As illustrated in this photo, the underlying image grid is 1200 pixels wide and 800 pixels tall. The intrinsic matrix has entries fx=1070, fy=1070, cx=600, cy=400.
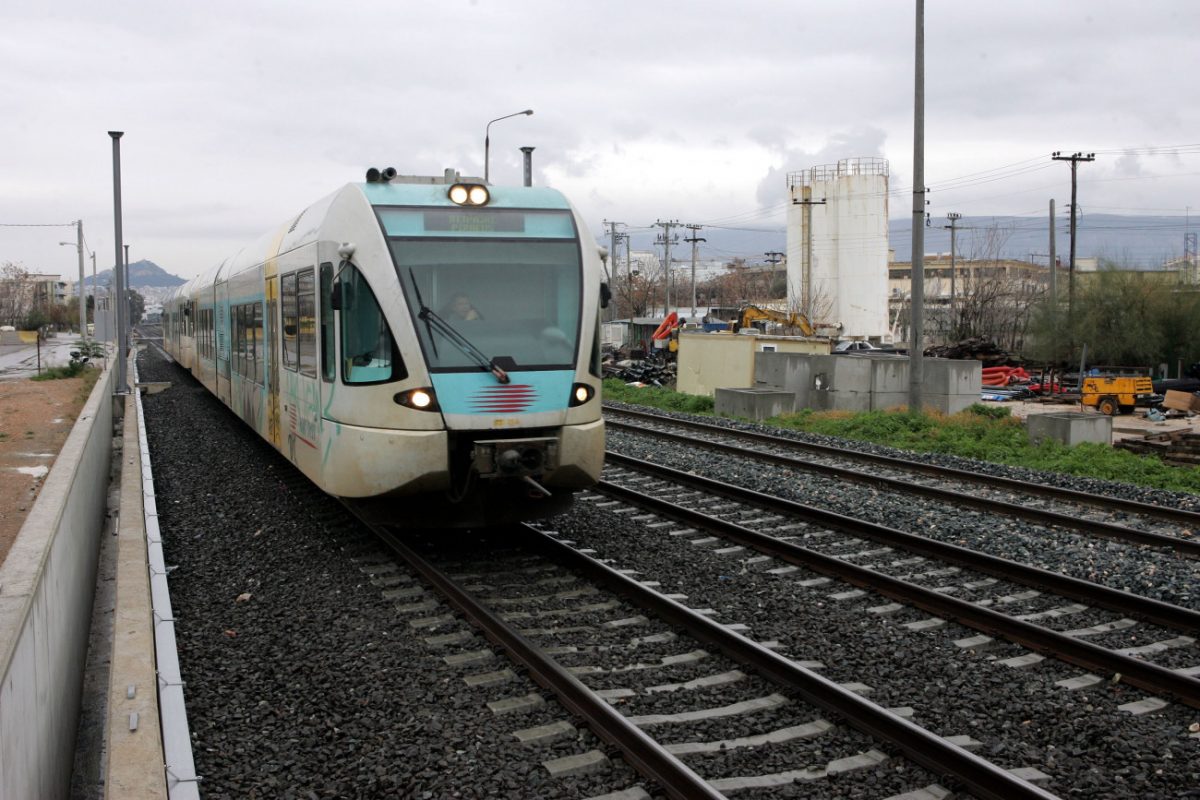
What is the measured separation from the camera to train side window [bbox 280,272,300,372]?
10195 mm

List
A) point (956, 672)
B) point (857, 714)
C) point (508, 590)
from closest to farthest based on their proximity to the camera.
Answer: point (857, 714)
point (956, 672)
point (508, 590)

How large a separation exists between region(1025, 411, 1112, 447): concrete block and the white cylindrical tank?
4569 cm

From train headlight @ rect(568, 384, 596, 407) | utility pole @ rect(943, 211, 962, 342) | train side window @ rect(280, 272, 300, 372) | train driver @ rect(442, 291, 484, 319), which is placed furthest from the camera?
utility pole @ rect(943, 211, 962, 342)

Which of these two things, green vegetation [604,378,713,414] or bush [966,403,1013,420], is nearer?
bush [966,403,1013,420]

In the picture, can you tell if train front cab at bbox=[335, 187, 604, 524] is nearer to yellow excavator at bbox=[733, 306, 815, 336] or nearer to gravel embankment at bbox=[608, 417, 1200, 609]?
gravel embankment at bbox=[608, 417, 1200, 609]

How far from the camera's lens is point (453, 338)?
27.0 ft

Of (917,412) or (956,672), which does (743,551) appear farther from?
(917,412)

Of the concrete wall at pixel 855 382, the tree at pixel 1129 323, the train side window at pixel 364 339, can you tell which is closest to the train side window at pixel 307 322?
the train side window at pixel 364 339

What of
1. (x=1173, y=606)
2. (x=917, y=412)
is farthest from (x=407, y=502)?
(x=917, y=412)

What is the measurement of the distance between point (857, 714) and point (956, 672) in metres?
1.18

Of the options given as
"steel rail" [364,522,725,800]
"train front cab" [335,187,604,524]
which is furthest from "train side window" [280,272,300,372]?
"steel rail" [364,522,725,800]

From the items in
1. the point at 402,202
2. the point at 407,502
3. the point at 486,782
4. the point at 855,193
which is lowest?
the point at 486,782

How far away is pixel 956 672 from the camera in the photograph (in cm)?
629

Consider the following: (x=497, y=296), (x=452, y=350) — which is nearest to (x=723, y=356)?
(x=497, y=296)
